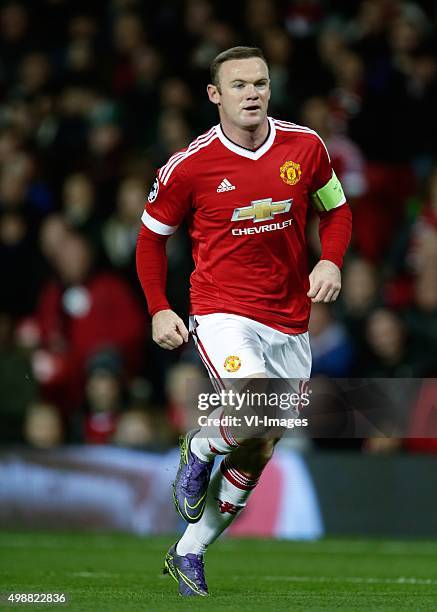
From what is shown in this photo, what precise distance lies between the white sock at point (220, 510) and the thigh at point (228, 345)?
0.54 m

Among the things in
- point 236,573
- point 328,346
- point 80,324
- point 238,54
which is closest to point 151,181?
point 80,324

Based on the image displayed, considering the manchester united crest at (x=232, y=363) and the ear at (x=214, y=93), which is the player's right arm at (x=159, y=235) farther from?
the ear at (x=214, y=93)

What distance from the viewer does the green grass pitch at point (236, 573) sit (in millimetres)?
6520

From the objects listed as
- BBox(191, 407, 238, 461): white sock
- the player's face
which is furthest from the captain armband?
BBox(191, 407, 238, 461): white sock

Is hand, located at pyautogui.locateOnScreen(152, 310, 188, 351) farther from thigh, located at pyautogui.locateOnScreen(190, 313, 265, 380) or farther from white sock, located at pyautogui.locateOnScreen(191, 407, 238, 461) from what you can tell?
white sock, located at pyautogui.locateOnScreen(191, 407, 238, 461)

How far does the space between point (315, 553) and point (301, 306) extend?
352 cm

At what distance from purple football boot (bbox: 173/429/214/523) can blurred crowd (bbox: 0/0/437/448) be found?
4.57 m

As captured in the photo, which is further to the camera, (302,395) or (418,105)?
(418,105)

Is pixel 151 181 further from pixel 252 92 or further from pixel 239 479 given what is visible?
pixel 239 479

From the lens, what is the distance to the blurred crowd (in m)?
12.1

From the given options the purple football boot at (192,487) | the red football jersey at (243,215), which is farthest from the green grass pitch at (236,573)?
the red football jersey at (243,215)

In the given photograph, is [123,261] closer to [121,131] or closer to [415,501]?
[121,131]

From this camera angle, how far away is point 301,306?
7.19 m

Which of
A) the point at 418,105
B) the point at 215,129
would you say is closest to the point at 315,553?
the point at 215,129
